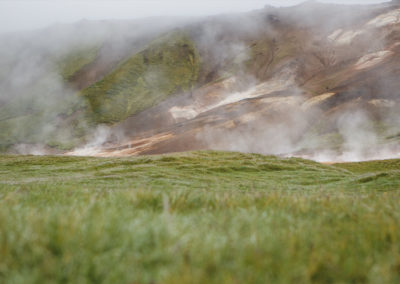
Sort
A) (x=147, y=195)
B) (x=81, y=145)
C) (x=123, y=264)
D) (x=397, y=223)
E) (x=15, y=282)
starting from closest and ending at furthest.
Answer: (x=15, y=282)
(x=123, y=264)
(x=397, y=223)
(x=147, y=195)
(x=81, y=145)

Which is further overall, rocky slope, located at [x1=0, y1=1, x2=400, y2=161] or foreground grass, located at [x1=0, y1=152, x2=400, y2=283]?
rocky slope, located at [x1=0, y1=1, x2=400, y2=161]

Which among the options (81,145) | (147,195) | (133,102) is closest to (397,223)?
(147,195)

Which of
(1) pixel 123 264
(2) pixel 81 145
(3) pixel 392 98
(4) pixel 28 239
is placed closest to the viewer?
(1) pixel 123 264

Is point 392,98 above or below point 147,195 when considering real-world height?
above

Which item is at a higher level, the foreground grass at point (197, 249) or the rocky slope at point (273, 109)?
the rocky slope at point (273, 109)

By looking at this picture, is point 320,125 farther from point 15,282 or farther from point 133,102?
point 15,282

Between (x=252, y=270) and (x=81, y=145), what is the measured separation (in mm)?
164956

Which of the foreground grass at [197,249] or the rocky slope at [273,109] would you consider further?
the rocky slope at [273,109]

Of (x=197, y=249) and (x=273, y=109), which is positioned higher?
(x=273, y=109)

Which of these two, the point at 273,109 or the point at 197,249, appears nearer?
the point at 197,249

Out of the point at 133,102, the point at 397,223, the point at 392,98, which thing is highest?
the point at 133,102

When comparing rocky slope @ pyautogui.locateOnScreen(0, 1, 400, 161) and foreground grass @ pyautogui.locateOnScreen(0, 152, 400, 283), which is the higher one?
rocky slope @ pyautogui.locateOnScreen(0, 1, 400, 161)

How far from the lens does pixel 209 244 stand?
2.21 m

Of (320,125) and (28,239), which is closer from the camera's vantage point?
(28,239)
